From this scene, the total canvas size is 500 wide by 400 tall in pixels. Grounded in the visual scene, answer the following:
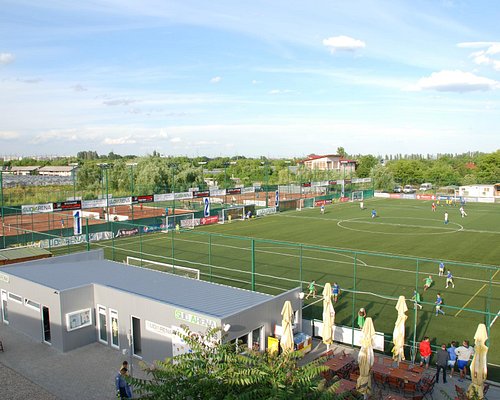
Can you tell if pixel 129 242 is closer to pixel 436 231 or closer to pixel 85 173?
pixel 436 231

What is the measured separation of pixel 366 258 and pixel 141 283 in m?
19.7

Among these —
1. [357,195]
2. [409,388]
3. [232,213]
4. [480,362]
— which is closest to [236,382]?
[480,362]

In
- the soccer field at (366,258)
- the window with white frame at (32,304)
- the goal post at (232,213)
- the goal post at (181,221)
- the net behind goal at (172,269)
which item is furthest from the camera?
the goal post at (232,213)

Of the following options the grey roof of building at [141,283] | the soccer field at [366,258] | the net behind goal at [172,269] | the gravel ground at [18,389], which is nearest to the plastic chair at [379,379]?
the soccer field at [366,258]

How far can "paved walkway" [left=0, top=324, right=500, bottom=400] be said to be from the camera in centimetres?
1373

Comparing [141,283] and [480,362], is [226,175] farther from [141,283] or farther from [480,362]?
[480,362]

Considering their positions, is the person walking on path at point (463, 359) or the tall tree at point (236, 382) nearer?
the tall tree at point (236, 382)

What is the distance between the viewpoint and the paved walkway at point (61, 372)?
1373cm

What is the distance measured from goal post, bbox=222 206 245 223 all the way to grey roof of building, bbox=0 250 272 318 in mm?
29965

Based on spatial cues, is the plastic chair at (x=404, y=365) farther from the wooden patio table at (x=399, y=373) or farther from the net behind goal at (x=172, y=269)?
the net behind goal at (x=172, y=269)

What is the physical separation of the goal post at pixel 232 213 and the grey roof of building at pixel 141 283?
29965 mm

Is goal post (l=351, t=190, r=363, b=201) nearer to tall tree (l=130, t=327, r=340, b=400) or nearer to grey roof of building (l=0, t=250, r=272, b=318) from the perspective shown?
grey roof of building (l=0, t=250, r=272, b=318)

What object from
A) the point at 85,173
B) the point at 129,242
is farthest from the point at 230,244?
the point at 85,173

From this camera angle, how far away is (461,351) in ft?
48.3
